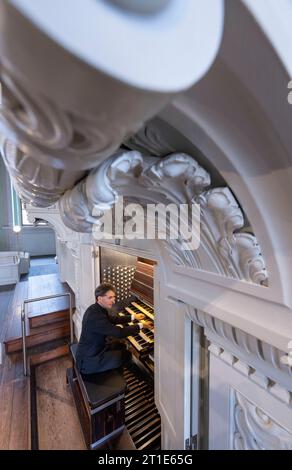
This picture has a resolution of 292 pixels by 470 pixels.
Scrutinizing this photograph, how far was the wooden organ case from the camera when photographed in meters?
1.70

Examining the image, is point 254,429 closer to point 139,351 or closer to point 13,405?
point 139,351

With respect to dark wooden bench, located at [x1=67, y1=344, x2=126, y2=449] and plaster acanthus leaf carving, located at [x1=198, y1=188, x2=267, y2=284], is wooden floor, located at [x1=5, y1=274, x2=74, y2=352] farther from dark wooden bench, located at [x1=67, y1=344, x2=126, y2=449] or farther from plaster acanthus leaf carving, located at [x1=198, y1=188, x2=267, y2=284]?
plaster acanthus leaf carving, located at [x1=198, y1=188, x2=267, y2=284]

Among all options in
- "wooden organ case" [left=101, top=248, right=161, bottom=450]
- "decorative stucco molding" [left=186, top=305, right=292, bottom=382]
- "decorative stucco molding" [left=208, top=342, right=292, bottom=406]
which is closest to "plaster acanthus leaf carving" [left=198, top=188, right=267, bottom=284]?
"decorative stucco molding" [left=186, top=305, right=292, bottom=382]

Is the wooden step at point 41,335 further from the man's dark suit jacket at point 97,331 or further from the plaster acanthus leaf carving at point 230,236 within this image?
the plaster acanthus leaf carving at point 230,236

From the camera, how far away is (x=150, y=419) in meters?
1.78

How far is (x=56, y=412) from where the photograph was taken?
6.42 ft

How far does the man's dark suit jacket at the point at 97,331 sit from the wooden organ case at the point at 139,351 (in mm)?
204

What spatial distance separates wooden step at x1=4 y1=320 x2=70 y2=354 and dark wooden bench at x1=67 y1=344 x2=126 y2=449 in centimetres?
122

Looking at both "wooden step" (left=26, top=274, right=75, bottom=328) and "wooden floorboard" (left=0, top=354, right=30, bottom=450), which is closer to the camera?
"wooden floorboard" (left=0, top=354, right=30, bottom=450)

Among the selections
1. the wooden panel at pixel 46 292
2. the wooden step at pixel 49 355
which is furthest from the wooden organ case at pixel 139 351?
the wooden panel at pixel 46 292

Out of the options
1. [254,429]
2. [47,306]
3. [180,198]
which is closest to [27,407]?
[47,306]

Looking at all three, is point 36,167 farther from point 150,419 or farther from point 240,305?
point 150,419

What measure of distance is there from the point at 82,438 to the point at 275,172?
7.41 ft

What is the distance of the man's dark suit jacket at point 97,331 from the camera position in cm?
184
